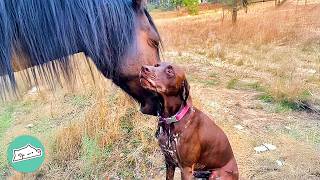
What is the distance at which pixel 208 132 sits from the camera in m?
1.91

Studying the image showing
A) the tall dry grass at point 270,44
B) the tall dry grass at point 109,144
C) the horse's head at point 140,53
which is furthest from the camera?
the tall dry grass at point 270,44

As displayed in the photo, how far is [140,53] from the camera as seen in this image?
5.48 feet

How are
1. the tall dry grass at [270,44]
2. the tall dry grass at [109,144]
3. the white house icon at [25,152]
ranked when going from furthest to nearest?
the tall dry grass at [270,44] → the tall dry grass at [109,144] → the white house icon at [25,152]

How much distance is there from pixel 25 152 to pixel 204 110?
190 cm

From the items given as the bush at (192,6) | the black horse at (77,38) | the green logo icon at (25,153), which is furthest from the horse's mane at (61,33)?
the bush at (192,6)

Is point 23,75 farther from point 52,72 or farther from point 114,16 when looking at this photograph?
point 114,16

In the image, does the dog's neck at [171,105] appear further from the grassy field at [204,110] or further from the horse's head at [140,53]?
the grassy field at [204,110]

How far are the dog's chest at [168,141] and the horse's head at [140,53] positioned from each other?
0.55 feet

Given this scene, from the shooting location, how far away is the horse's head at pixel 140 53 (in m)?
1.67

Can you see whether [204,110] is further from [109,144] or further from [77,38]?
[77,38]

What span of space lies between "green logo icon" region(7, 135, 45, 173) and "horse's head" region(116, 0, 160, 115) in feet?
3.02

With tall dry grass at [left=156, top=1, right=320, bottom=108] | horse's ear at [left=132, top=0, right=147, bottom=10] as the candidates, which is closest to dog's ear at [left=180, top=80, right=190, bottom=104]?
horse's ear at [left=132, top=0, right=147, bottom=10]

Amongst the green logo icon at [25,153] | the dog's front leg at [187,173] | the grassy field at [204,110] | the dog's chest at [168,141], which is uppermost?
the dog's chest at [168,141]

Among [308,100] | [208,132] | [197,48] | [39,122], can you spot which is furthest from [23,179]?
[197,48]
